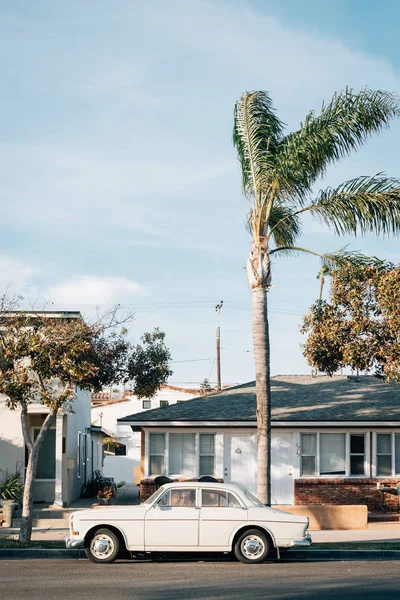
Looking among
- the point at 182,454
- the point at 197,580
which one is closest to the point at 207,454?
the point at 182,454

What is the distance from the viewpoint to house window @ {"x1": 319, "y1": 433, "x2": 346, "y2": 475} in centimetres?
2758

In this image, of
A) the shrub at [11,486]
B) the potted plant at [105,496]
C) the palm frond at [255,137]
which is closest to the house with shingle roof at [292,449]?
the potted plant at [105,496]

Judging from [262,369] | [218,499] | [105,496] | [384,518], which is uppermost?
[262,369]

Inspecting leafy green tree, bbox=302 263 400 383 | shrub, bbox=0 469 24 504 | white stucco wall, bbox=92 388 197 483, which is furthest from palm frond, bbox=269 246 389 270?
white stucco wall, bbox=92 388 197 483

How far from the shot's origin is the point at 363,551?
1805 cm

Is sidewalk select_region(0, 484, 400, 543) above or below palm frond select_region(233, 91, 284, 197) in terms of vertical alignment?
below

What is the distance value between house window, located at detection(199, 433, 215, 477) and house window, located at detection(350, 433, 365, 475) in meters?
4.34

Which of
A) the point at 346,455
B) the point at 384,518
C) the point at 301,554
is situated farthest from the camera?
the point at 346,455

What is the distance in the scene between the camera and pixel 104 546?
1590 cm

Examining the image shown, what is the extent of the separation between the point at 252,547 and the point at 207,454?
1194 centimetres

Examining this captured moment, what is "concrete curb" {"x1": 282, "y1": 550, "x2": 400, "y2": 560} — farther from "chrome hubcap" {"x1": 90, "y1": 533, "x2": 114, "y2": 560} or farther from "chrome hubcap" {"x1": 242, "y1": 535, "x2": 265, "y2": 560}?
"chrome hubcap" {"x1": 90, "y1": 533, "x2": 114, "y2": 560}

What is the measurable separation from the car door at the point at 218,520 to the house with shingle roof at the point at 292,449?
11.0 m

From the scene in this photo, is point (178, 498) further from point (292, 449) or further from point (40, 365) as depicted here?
point (292, 449)

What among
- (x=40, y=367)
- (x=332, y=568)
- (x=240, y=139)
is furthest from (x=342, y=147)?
(x=332, y=568)
